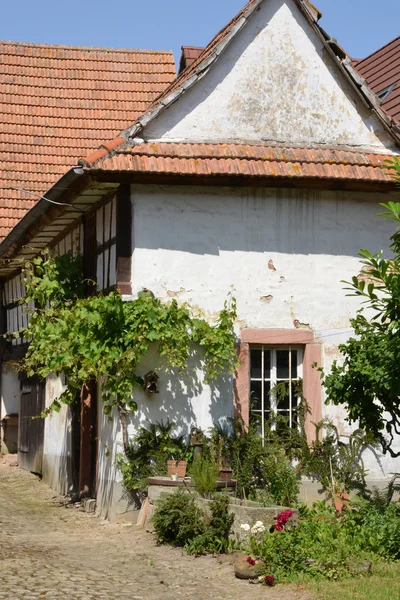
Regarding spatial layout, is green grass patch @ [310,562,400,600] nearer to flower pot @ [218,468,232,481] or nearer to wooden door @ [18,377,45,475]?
flower pot @ [218,468,232,481]

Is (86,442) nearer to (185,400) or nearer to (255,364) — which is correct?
(185,400)

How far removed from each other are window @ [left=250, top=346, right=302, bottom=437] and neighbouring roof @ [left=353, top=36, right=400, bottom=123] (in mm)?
6252

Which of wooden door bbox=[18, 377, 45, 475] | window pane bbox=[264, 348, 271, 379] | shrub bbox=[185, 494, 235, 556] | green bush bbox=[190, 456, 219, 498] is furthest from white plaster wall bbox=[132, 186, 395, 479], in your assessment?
wooden door bbox=[18, 377, 45, 475]

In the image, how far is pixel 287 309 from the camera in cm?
1244

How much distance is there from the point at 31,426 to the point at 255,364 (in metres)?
6.34

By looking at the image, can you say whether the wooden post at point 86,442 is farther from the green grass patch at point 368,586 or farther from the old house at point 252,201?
the green grass patch at point 368,586

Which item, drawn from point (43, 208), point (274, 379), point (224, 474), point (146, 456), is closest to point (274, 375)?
point (274, 379)

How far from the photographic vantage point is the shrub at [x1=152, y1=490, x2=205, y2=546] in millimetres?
9969

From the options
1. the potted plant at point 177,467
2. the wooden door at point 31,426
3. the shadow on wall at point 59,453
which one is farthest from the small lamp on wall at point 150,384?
the wooden door at point 31,426

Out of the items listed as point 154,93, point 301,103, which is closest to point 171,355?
point 301,103

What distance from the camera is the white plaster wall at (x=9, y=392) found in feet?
65.2

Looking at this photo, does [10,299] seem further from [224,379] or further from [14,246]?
[224,379]

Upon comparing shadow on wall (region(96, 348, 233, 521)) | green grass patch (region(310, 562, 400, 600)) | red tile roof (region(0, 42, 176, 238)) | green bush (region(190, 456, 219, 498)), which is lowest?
green grass patch (region(310, 562, 400, 600))

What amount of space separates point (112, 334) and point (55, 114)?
9003mm
